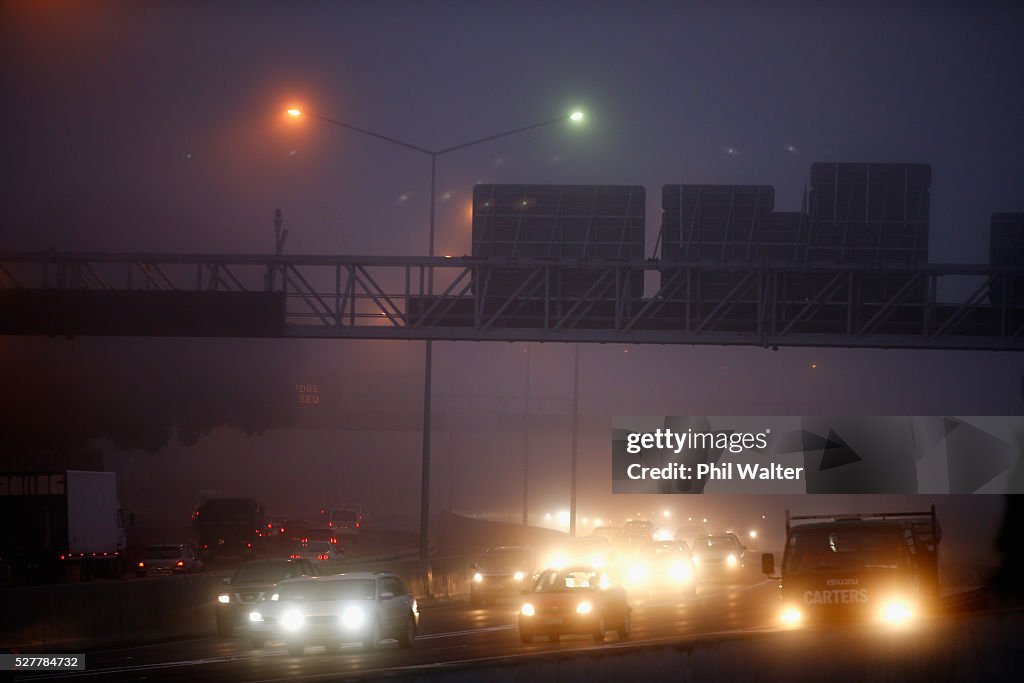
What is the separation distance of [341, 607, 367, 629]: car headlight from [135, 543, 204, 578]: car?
76.8ft

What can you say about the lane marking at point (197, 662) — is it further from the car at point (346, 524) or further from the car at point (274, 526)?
the car at point (346, 524)

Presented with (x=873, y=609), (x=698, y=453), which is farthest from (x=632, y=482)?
(x=873, y=609)

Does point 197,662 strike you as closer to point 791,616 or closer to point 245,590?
point 245,590

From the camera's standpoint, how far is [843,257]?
36969 millimetres

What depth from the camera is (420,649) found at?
24.0 metres

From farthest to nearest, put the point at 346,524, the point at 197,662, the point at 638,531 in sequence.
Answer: the point at 346,524 → the point at 638,531 → the point at 197,662

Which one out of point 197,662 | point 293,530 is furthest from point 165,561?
point 197,662

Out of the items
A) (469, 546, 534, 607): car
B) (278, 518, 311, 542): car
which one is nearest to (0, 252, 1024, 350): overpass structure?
(469, 546, 534, 607): car

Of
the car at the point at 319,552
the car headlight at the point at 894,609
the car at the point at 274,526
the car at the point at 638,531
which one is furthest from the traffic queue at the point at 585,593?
the car at the point at 274,526

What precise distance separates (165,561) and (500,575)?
1312 cm

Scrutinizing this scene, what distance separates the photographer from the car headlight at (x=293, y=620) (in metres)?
23.5

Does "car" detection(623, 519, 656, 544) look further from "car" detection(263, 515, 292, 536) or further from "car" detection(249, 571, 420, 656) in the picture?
"car" detection(249, 571, 420, 656)

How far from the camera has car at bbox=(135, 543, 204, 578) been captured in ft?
149

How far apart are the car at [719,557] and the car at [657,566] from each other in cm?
477
